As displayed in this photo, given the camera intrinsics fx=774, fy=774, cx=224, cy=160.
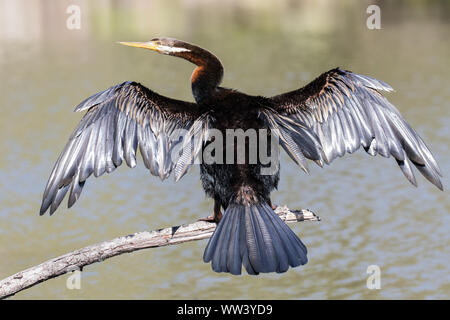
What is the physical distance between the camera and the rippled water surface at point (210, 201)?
9.09 meters

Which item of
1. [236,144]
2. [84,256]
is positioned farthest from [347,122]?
[84,256]

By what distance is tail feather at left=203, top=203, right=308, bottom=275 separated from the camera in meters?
4.00

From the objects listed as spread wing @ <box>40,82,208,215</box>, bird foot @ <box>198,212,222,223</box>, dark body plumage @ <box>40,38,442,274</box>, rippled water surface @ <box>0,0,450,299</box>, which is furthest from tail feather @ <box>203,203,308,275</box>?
rippled water surface @ <box>0,0,450,299</box>

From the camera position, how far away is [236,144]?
14.5ft

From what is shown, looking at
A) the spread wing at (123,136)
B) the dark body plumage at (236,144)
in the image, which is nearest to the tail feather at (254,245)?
the dark body plumage at (236,144)

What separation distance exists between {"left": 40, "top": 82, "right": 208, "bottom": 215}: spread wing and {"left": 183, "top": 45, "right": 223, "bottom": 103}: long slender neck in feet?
0.93

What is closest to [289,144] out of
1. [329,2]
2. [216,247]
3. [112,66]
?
[216,247]

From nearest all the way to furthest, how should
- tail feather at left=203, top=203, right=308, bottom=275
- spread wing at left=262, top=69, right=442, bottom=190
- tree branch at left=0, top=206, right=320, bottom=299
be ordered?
tail feather at left=203, top=203, right=308, bottom=275
tree branch at left=0, top=206, right=320, bottom=299
spread wing at left=262, top=69, right=442, bottom=190

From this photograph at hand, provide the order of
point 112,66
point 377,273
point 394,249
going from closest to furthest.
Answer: point 377,273 < point 394,249 < point 112,66

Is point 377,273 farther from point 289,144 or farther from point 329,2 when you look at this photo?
point 329,2

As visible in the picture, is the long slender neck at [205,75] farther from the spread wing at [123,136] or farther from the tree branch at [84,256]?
the tree branch at [84,256]

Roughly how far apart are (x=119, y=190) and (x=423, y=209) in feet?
14.0

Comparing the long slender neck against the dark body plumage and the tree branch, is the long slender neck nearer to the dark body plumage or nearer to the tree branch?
the dark body plumage

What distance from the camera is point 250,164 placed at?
4453mm
